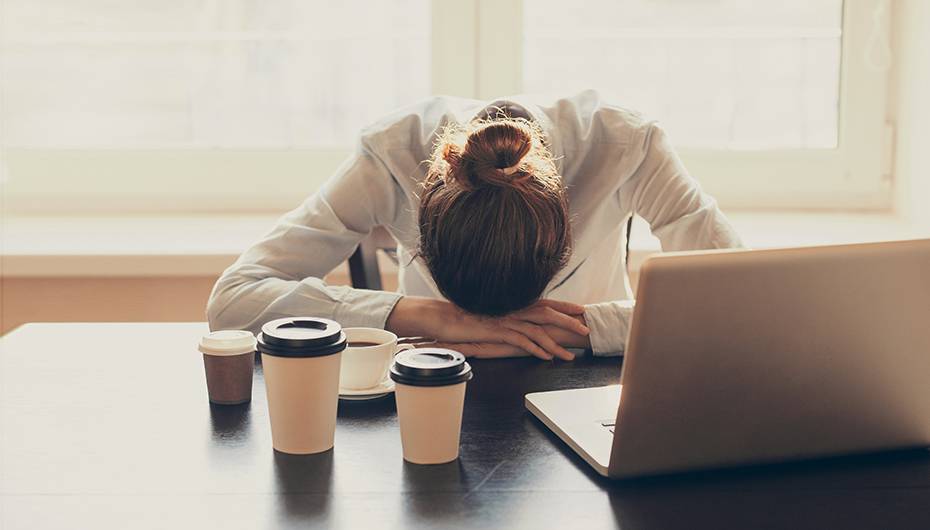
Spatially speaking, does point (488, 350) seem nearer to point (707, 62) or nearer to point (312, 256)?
point (312, 256)

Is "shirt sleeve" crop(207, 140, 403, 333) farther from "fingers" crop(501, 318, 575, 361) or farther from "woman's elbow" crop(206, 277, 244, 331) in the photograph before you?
"fingers" crop(501, 318, 575, 361)

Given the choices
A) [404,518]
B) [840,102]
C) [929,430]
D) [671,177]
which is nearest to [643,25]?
[840,102]

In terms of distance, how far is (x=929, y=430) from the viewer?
1039 millimetres

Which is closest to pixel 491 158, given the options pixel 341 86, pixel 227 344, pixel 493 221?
pixel 493 221

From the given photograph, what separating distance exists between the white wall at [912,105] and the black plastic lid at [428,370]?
1.73 metres

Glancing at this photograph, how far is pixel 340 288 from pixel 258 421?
1.33 feet

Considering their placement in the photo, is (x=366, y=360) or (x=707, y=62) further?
(x=707, y=62)

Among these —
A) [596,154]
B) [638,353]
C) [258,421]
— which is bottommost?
[258,421]

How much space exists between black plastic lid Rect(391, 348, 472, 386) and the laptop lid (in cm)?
15

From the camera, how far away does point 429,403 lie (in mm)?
987

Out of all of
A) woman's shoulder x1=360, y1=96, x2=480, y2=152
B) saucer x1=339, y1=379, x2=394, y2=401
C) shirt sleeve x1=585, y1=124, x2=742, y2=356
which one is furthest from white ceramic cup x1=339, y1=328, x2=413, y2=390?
shirt sleeve x1=585, y1=124, x2=742, y2=356

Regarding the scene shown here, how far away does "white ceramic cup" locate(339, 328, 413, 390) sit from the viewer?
3.87ft

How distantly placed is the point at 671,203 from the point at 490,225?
0.49 m

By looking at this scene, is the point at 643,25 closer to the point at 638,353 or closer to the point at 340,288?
the point at 340,288
